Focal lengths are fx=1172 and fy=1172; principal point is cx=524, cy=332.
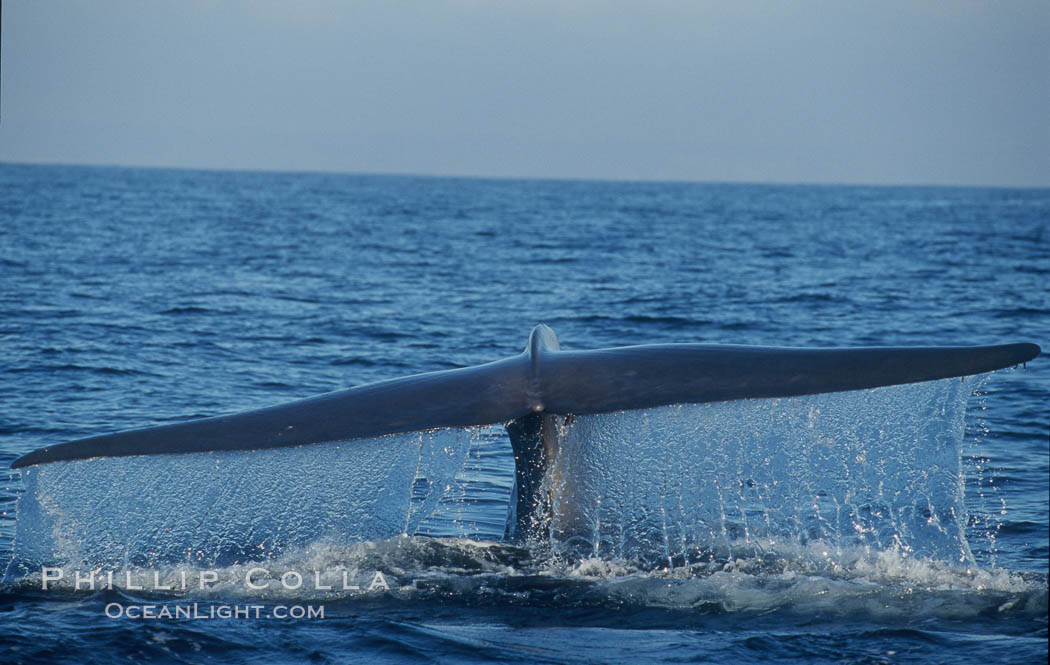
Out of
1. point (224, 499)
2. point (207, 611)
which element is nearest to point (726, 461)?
point (224, 499)

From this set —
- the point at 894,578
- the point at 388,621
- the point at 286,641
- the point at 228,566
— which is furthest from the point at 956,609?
the point at 228,566

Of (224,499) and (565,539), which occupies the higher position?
(224,499)

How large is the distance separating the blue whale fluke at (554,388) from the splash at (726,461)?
6.4 inches

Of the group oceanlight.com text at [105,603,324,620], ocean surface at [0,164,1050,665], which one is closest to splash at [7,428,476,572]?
ocean surface at [0,164,1050,665]

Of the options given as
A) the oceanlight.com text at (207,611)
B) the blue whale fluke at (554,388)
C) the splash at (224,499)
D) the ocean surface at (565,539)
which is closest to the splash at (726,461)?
the ocean surface at (565,539)

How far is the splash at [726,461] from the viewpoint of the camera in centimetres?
506

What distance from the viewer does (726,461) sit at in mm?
5285

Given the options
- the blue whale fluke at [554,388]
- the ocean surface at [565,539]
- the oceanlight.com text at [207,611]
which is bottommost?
the oceanlight.com text at [207,611]

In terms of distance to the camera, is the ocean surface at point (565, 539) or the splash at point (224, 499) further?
the ocean surface at point (565, 539)

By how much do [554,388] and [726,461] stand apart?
100 cm

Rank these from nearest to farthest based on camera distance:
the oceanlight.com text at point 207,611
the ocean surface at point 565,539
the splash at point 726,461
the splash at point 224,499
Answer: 1. the splash at point 224,499
2. the ocean surface at point 565,539
3. the splash at point 726,461
4. the oceanlight.com text at point 207,611

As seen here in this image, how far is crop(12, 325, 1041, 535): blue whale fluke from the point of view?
4.32m

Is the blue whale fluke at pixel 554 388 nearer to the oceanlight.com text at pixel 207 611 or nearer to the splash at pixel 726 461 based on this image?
the splash at pixel 726 461

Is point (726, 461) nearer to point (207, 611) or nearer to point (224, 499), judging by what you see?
point (224, 499)
